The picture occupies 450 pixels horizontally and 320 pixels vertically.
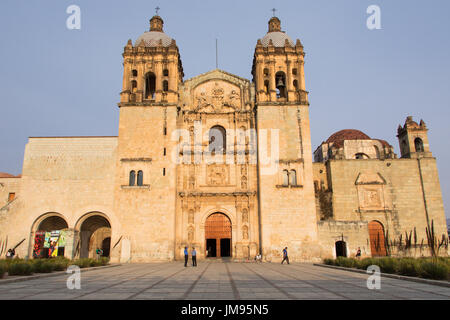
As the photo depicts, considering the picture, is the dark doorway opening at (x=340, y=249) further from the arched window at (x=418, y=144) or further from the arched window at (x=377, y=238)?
the arched window at (x=418, y=144)

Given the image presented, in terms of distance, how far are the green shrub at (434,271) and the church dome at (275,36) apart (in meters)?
23.9

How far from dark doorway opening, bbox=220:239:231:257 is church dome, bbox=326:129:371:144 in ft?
60.6

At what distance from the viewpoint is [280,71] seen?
97.3 feet

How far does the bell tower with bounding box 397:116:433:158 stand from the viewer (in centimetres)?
3147

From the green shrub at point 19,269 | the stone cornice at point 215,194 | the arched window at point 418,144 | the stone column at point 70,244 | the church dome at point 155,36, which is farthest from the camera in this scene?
the arched window at point 418,144

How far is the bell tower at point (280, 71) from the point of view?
93.4 ft

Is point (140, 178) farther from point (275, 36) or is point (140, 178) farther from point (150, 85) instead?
point (275, 36)

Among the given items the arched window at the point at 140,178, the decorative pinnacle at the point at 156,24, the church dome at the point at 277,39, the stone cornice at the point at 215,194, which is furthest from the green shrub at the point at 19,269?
the church dome at the point at 277,39

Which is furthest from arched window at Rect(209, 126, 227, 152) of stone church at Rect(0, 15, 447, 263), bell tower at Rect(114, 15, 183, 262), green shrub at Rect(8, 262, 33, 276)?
green shrub at Rect(8, 262, 33, 276)

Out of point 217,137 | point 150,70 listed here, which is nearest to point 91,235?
point 217,137

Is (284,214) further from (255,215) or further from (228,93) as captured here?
(228,93)

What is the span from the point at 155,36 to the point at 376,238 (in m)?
Answer: 27.7

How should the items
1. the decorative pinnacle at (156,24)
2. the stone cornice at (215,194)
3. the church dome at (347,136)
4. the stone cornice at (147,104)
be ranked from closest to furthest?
1. the stone cornice at (215,194)
2. the stone cornice at (147,104)
3. the decorative pinnacle at (156,24)
4. the church dome at (347,136)

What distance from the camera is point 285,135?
89.0 ft
